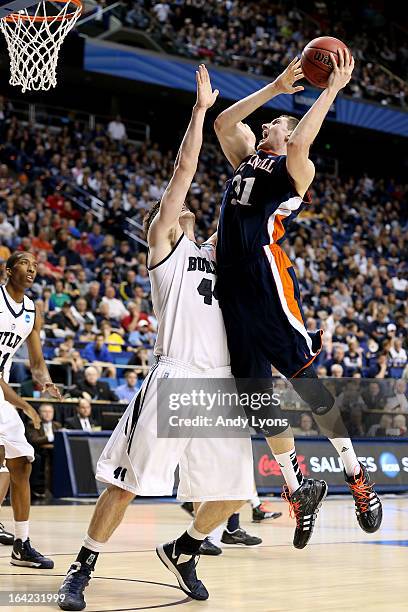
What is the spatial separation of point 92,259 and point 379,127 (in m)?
11.3

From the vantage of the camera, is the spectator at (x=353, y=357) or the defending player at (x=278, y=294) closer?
the defending player at (x=278, y=294)

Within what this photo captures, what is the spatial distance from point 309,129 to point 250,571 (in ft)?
9.53

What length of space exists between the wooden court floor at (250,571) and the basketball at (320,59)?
2703 mm

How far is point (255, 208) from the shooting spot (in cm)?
518

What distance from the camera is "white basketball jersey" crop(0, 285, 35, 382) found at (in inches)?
265

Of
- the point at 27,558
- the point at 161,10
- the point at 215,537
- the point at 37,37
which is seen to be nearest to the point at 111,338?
the point at 37,37

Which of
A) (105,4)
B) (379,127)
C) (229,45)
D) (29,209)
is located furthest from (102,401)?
(379,127)

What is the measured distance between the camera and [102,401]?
12562 mm

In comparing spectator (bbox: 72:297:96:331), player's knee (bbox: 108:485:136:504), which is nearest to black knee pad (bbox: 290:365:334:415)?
player's knee (bbox: 108:485:136:504)

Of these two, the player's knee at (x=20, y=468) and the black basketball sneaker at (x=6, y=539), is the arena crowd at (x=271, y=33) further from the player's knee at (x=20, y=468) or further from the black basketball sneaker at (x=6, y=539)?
the player's knee at (x=20, y=468)

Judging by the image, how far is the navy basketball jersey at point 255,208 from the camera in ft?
16.9

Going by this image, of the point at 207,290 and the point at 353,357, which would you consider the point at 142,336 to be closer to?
the point at 353,357

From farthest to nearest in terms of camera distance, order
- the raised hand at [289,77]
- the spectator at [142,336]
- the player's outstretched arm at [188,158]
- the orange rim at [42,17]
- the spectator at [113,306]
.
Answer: the spectator at [113,306], the spectator at [142,336], the orange rim at [42,17], the raised hand at [289,77], the player's outstretched arm at [188,158]

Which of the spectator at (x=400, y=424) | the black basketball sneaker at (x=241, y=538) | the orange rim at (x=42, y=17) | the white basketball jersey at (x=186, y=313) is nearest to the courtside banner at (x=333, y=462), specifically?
the spectator at (x=400, y=424)
